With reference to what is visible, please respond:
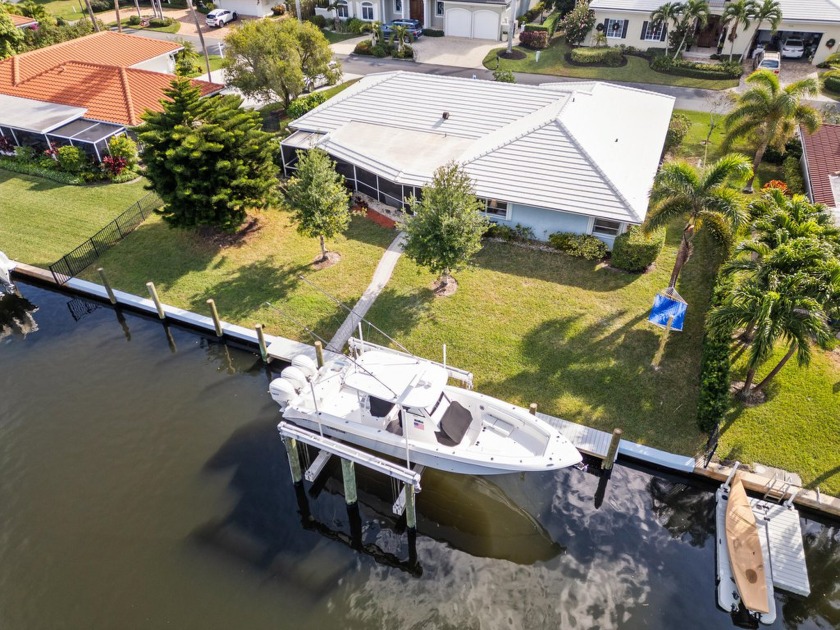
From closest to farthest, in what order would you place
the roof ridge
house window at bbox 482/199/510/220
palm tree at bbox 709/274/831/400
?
palm tree at bbox 709/274/831/400 → the roof ridge → house window at bbox 482/199/510/220

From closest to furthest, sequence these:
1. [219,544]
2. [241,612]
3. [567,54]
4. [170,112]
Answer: [241,612] → [219,544] → [170,112] → [567,54]

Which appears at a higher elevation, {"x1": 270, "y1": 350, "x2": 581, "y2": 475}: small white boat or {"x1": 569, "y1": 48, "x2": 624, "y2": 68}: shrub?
{"x1": 569, "y1": 48, "x2": 624, "y2": 68}: shrub

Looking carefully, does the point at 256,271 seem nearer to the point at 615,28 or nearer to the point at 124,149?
the point at 124,149

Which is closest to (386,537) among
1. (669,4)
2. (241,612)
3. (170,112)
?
(241,612)

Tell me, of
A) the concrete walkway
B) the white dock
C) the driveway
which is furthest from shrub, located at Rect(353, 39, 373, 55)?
the white dock

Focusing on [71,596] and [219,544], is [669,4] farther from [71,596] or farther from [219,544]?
[71,596]

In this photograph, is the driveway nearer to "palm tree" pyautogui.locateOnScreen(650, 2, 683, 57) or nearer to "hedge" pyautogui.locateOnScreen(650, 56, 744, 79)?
"palm tree" pyautogui.locateOnScreen(650, 2, 683, 57)

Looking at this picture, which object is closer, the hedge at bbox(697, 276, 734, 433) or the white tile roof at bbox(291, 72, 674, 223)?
the hedge at bbox(697, 276, 734, 433)
